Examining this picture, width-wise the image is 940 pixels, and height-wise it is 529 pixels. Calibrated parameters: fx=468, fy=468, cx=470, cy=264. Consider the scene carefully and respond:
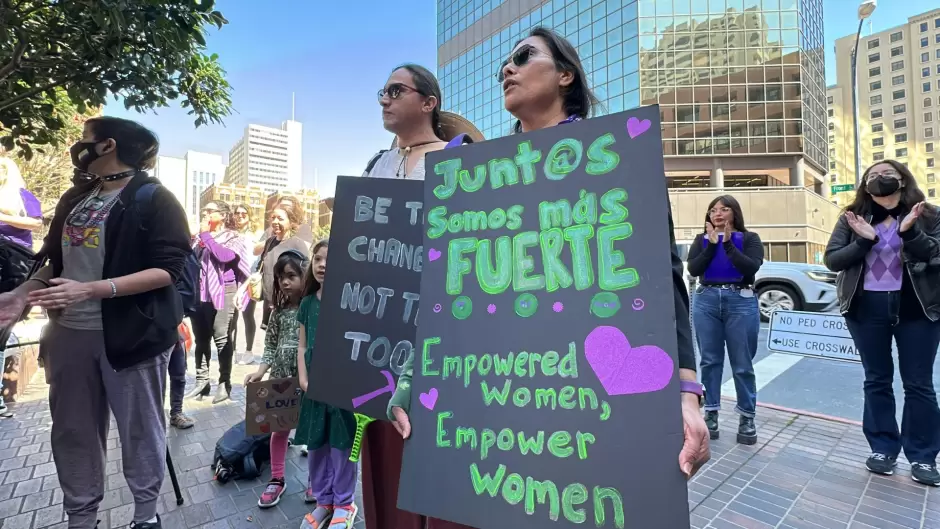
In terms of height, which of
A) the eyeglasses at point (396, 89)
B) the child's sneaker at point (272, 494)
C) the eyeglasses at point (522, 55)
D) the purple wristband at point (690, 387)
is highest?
the eyeglasses at point (396, 89)

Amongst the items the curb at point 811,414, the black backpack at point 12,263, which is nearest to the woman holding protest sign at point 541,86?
the black backpack at point 12,263

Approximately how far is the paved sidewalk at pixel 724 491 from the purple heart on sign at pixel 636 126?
250cm

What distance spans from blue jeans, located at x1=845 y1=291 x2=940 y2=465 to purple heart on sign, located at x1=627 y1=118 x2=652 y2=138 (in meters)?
3.11

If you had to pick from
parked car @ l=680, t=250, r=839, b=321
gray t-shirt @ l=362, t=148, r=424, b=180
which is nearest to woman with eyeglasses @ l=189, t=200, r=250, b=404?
gray t-shirt @ l=362, t=148, r=424, b=180

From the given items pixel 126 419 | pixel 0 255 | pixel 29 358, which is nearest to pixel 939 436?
pixel 126 419

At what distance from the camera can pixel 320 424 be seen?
2570 mm

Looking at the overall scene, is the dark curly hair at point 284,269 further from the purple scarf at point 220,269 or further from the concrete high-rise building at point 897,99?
the concrete high-rise building at point 897,99

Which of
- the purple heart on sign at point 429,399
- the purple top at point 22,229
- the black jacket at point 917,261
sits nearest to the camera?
the purple heart on sign at point 429,399

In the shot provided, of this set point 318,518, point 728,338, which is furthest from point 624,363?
point 728,338

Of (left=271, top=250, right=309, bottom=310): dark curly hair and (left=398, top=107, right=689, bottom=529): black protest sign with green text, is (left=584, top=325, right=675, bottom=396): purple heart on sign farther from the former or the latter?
(left=271, top=250, right=309, bottom=310): dark curly hair

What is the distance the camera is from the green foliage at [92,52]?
2254mm

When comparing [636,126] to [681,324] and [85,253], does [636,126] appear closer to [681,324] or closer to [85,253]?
[681,324]

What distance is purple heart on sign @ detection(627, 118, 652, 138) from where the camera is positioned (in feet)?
3.61

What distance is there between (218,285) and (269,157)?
114m
